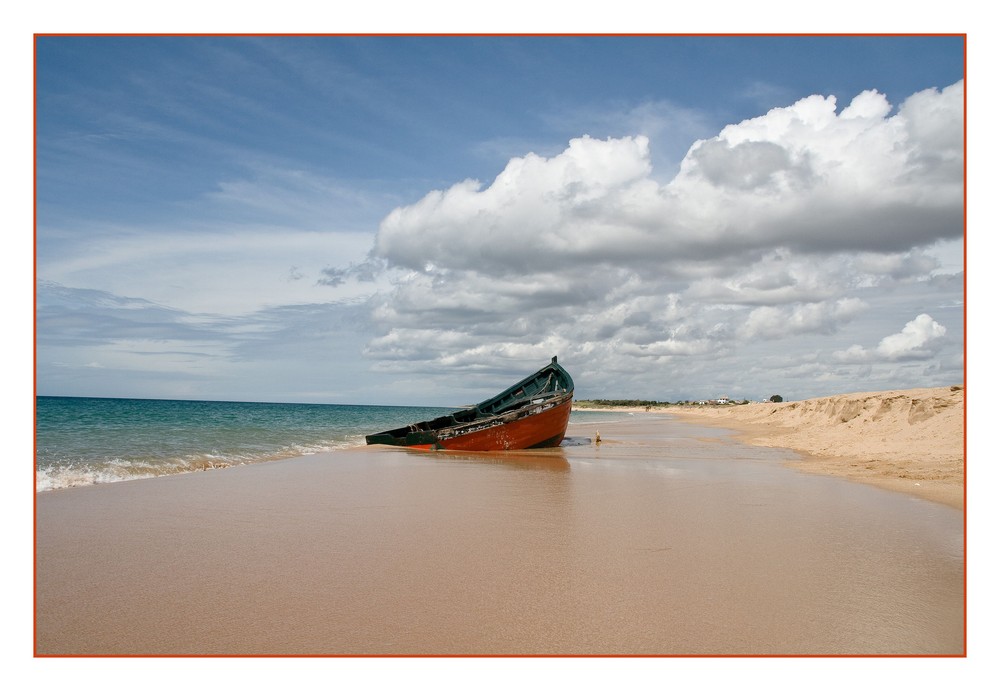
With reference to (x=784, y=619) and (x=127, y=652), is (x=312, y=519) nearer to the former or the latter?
(x=127, y=652)

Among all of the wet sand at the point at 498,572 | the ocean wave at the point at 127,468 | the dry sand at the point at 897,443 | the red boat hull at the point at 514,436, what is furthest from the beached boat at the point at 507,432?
the wet sand at the point at 498,572

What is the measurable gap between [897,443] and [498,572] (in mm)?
18467

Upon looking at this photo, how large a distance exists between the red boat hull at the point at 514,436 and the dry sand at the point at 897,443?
9.35m

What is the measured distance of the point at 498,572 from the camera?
6.75 meters

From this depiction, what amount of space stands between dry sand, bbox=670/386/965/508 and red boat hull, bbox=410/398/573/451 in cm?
935

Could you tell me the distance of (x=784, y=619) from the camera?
5.42 meters

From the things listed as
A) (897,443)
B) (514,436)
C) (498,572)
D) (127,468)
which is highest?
(498,572)

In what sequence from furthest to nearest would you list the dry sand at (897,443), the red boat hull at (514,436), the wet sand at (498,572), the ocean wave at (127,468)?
the red boat hull at (514,436), the ocean wave at (127,468), the dry sand at (897,443), the wet sand at (498,572)

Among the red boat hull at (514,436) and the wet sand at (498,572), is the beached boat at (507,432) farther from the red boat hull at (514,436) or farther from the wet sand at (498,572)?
the wet sand at (498,572)

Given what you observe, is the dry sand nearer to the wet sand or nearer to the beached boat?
the wet sand

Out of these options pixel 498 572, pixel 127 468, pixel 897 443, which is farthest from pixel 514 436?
pixel 498 572

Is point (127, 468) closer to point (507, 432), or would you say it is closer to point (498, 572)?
point (507, 432)

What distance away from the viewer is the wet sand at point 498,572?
5.07 m
